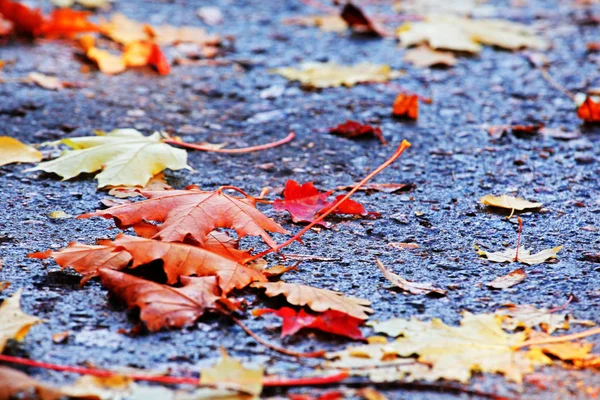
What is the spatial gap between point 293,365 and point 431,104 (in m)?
1.73

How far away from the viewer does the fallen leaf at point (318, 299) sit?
1.27 m

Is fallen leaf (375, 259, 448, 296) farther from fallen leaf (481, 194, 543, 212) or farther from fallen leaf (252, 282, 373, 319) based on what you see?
fallen leaf (481, 194, 543, 212)

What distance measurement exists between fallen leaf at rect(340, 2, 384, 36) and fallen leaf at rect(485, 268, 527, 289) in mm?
2212

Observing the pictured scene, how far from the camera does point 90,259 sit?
1354 millimetres

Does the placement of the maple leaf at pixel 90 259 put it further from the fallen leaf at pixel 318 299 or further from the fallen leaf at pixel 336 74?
the fallen leaf at pixel 336 74

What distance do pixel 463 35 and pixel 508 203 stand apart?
165 centimetres

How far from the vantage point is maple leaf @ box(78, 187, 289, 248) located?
4.51 ft

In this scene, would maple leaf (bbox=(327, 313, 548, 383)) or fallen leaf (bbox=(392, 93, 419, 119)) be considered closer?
maple leaf (bbox=(327, 313, 548, 383))

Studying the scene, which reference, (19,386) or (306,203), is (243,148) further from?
(19,386)

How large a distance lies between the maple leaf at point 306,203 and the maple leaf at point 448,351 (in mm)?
534

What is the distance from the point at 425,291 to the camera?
1396mm

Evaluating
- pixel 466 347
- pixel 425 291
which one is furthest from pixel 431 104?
pixel 466 347

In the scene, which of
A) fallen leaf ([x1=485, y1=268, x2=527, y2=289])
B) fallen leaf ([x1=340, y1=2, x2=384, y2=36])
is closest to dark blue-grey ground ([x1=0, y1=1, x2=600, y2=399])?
fallen leaf ([x1=485, y1=268, x2=527, y2=289])

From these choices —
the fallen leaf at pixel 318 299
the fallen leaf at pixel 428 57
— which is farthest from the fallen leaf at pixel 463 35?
the fallen leaf at pixel 318 299
